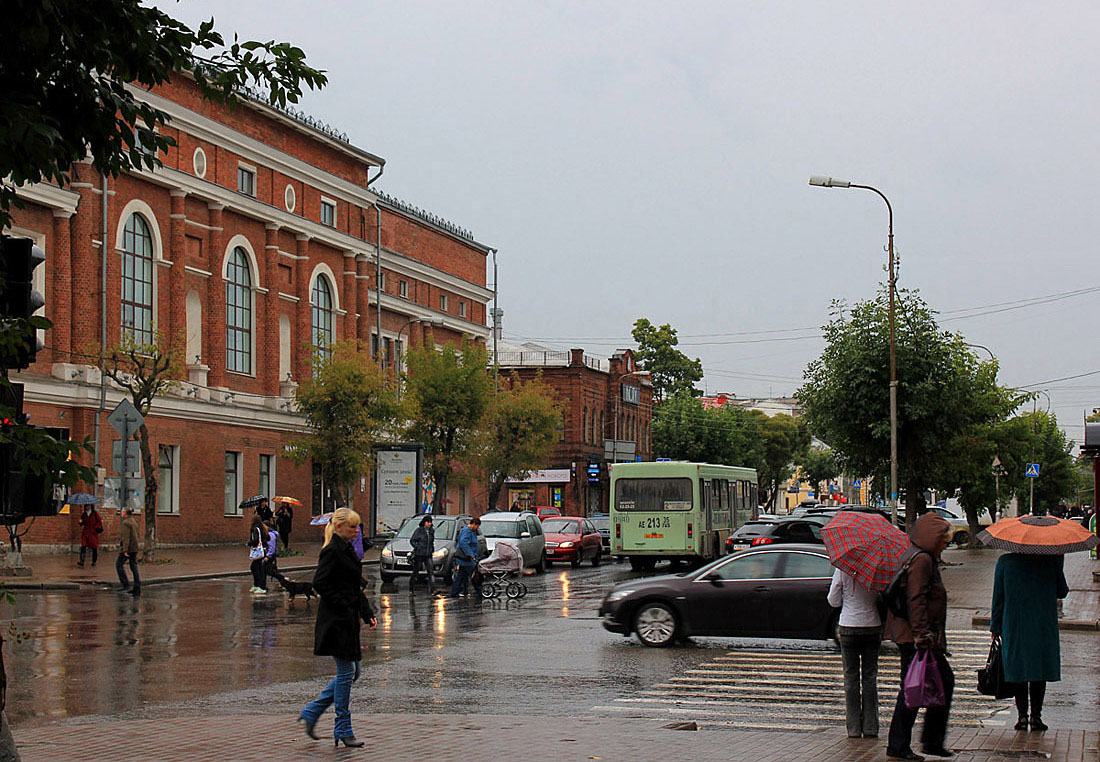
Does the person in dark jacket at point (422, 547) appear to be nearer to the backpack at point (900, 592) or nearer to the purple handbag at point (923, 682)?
the backpack at point (900, 592)

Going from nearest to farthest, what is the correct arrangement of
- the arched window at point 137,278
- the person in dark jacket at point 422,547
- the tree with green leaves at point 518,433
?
the person in dark jacket at point 422,547, the arched window at point 137,278, the tree with green leaves at point 518,433

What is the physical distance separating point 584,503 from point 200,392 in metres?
42.9

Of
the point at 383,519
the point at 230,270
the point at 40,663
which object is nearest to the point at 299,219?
the point at 230,270

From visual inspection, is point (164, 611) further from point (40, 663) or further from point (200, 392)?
point (200, 392)

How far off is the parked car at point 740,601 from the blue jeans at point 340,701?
8.29m

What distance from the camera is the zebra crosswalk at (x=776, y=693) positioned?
12055 millimetres

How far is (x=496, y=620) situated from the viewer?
73.9 ft

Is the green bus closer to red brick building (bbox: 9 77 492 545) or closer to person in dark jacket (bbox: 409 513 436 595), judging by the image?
person in dark jacket (bbox: 409 513 436 595)

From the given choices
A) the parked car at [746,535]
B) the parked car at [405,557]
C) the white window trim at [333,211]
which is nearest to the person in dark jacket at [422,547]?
the parked car at [405,557]

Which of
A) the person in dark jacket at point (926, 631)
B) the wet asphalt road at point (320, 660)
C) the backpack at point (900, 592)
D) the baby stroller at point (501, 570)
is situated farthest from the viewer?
the baby stroller at point (501, 570)

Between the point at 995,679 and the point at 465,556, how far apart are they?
17125 mm

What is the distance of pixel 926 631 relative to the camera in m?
9.33

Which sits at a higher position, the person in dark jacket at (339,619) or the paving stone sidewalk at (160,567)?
the person in dark jacket at (339,619)

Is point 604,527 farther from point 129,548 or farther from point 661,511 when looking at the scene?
point 129,548
